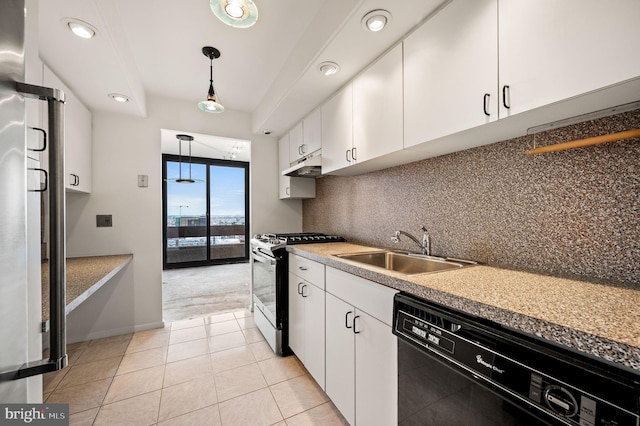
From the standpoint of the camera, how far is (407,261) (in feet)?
5.85

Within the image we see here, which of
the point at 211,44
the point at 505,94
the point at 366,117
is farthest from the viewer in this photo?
the point at 211,44

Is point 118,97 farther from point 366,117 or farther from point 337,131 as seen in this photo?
point 366,117

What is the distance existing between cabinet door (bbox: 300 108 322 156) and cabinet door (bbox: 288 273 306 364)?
4.01 feet

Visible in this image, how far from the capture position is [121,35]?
182cm

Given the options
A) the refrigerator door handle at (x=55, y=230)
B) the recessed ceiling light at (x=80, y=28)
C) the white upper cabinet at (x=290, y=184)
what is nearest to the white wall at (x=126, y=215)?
the white upper cabinet at (x=290, y=184)

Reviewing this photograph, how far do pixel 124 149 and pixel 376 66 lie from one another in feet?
8.66

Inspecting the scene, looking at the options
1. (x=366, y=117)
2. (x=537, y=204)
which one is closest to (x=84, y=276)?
(x=366, y=117)

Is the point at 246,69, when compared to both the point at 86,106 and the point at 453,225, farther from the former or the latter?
the point at 453,225

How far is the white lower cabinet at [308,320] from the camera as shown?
66.2 inches

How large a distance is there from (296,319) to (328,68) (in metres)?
1.89

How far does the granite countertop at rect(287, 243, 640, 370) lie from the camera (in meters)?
0.55

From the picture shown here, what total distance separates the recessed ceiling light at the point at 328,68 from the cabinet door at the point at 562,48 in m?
1.00

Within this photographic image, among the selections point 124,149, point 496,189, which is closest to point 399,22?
point 496,189

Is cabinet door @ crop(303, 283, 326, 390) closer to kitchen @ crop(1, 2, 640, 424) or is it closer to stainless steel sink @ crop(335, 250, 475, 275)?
stainless steel sink @ crop(335, 250, 475, 275)
